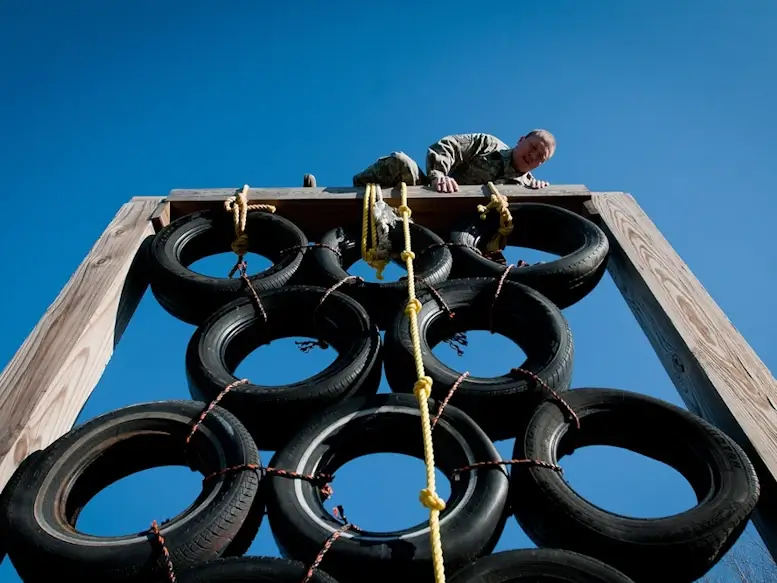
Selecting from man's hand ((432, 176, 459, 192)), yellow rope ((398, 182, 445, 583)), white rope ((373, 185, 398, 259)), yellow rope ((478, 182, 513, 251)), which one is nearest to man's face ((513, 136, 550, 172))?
man's hand ((432, 176, 459, 192))

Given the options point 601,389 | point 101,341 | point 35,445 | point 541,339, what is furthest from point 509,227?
point 35,445

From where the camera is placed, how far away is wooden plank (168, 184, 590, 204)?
4.49 meters

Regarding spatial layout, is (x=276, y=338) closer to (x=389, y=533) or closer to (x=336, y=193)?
(x=336, y=193)

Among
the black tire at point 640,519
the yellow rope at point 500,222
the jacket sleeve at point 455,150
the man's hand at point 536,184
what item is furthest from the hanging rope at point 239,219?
the black tire at point 640,519

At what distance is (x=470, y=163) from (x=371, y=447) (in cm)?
290

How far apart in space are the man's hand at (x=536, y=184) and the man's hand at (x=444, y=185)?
1.49 ft

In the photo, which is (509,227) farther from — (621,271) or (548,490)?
(548,490)

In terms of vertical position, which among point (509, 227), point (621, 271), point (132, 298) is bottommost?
point (132, 298)

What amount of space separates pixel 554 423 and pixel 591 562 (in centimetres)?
64

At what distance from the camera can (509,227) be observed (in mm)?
4320

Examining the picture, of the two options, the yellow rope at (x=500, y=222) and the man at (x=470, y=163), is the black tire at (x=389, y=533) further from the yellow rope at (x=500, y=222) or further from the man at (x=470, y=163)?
the man at (x=470, y=163)

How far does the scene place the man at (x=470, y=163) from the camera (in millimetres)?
4715

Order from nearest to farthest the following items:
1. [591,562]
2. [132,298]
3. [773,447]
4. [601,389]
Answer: [591,562], [773,447], [601,389], [132,298]

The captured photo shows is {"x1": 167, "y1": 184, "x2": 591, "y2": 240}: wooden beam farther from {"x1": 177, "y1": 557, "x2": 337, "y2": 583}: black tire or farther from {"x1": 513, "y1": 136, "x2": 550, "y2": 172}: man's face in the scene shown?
{"x1": 177, "y1": 557, "x2": 337, "y2": 583}: black tire
